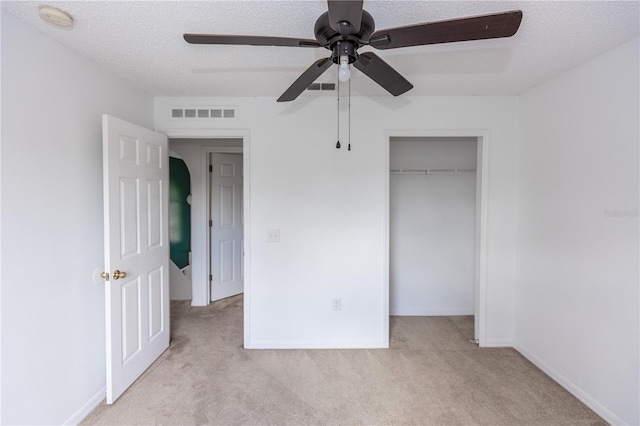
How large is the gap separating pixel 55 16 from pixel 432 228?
11.8 ft

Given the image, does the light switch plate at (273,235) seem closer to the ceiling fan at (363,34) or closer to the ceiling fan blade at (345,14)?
the ceiling fan at (363,34)


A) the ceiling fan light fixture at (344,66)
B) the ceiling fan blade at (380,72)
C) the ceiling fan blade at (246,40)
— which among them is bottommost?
the ceiling fan light fixture at (344,66)

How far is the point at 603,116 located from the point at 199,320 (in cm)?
397

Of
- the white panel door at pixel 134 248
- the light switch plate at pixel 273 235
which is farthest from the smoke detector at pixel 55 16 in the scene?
the light switch plate at pixel 273 235

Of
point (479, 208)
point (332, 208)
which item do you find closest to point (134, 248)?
point (332, 208)

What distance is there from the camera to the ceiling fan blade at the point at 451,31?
1.10 metres

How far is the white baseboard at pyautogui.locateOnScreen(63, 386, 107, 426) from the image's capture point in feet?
6.26

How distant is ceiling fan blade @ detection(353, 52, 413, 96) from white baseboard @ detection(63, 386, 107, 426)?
8.58 feet

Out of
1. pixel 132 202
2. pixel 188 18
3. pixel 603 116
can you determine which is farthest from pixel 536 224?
pixel 132 202

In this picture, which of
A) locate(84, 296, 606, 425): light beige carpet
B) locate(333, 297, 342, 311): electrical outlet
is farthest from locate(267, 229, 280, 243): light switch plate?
locate(84, 296, 606, 425): light beige carpet

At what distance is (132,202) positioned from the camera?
2281mm

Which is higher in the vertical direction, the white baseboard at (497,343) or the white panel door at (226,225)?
the white panel door at (226,225)

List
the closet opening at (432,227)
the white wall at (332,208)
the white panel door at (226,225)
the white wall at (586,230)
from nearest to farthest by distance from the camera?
the white wall at (586,230), the white wall at (332,208), the closet opening at (432,227), the white panel door at (226,225)

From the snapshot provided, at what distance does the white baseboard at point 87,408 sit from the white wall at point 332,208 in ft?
3.70
